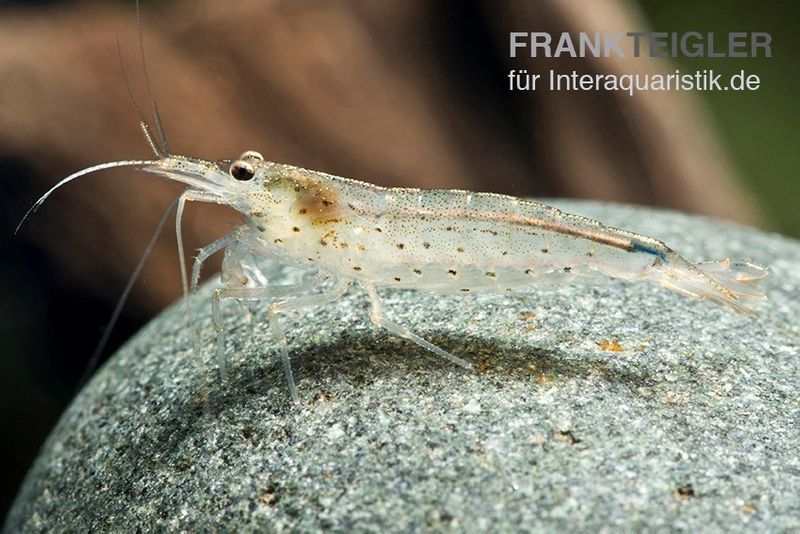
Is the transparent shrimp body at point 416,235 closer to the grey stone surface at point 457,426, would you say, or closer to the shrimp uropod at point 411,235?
the shrimp uropod at point 411,235

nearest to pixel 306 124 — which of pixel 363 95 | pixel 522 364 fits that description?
pixel 363 95

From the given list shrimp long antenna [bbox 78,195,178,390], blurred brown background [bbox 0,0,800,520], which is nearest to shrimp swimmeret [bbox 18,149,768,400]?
shrimp long antenna [bbox 78,195,178,390]

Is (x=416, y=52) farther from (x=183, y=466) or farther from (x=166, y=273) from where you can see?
(x=183, y=466)

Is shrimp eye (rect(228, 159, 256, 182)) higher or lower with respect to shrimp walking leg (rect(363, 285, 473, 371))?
higher

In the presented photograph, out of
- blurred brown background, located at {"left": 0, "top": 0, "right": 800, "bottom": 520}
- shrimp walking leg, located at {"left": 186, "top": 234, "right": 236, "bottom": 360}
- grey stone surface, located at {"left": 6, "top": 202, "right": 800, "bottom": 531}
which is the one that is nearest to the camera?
grey stone surface, located at {"left": 6, "top": 202, "right": 800, "bottom": 531}

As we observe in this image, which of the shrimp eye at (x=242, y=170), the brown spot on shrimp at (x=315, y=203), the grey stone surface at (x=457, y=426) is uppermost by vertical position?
the shrimp eye at (x=242, y=170)

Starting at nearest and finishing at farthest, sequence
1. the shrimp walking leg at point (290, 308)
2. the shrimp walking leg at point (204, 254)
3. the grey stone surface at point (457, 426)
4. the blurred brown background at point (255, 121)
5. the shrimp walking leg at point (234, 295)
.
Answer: the grey stone surface at point (457, 426) → the shrimp walking leg at point (290, 308) → the shrimp walking leg at point (234, 295) → the shrimp walking leg at point (204, 254) → the blurred brown background at point (255, 121)

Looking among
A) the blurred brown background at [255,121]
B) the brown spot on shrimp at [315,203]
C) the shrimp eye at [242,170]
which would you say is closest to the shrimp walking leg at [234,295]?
the brown spot on shrimp at [315,203]

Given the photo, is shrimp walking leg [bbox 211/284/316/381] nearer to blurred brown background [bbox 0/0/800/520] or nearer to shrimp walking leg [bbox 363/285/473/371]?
shrimp walking leg [bbox 363/285/473/371]
